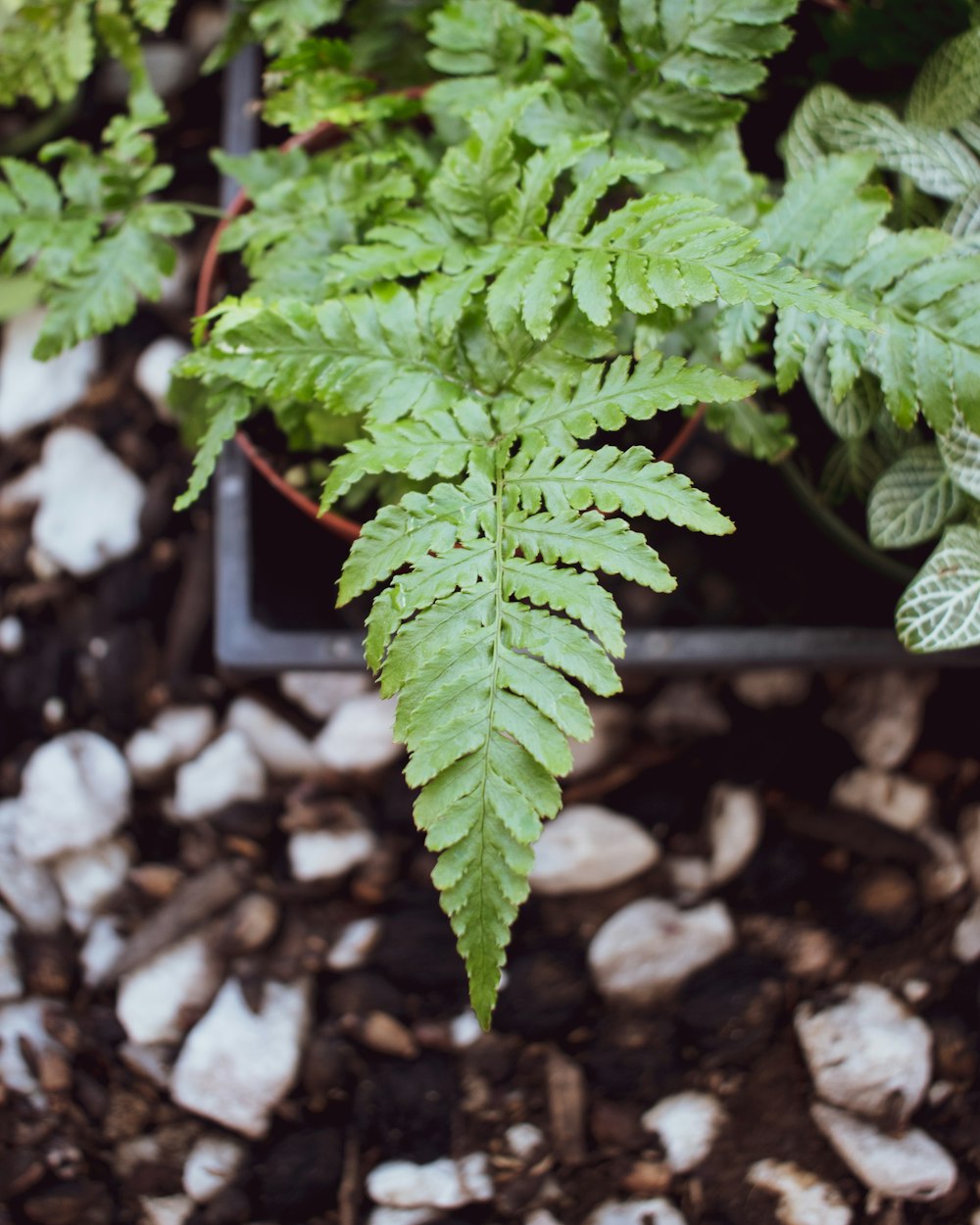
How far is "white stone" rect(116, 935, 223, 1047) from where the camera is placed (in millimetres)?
1883

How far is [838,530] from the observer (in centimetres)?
159

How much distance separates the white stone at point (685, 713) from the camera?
1.97 m

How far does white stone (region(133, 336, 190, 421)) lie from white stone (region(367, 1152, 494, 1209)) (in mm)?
1413

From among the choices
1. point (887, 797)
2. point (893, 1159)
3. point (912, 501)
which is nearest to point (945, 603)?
point (912, 501)

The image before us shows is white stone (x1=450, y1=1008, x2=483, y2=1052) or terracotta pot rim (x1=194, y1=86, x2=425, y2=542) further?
white stone (x1=450, y1=1008, x2=483, y2=1052)

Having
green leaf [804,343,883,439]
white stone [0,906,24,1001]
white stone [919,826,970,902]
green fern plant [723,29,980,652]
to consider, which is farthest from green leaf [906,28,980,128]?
white stone [0,906,24,1001]

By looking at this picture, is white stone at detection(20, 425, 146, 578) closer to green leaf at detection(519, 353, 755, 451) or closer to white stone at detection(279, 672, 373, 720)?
white stone at detection(279, 672, 373, 720)

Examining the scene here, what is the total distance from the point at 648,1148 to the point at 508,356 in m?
1.24

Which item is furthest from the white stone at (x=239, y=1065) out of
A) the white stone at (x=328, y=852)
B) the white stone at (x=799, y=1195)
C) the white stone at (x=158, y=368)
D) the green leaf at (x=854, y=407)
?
the green leaf at (x=854, y=407)

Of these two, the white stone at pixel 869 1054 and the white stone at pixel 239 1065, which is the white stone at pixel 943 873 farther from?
the white stone at pixel 239 1065

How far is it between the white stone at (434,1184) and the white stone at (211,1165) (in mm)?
223

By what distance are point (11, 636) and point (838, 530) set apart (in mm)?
1546

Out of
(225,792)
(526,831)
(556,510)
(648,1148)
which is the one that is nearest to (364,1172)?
(648,1148)

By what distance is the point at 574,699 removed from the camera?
3.65ft
